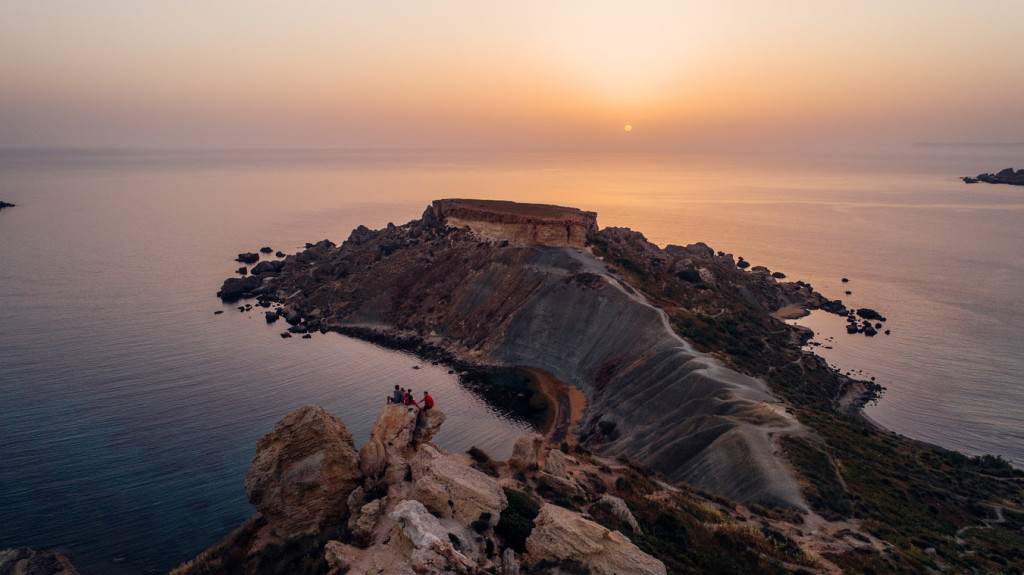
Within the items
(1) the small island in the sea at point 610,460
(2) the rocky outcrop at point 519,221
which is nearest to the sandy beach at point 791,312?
(1) the small island in the sea at point 610,460

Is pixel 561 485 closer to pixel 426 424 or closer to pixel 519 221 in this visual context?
pixel 426 424

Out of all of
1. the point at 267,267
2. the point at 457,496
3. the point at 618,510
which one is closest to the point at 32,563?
the point at 457,496

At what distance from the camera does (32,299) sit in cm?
7800

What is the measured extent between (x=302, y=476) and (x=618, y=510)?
14.9m

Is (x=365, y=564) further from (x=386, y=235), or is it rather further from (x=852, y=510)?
(x=386, y=235)

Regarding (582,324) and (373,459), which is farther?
(582,324)

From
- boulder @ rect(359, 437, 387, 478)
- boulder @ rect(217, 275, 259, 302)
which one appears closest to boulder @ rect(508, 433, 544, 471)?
boulder @ rect(359, 437, 387, 478)

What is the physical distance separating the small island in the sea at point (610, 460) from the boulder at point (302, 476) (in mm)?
91

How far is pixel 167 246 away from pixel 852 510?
134m

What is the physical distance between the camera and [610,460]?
38406 millimetres

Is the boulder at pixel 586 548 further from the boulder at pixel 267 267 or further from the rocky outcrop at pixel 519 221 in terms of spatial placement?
the boulder at pixel 267 267

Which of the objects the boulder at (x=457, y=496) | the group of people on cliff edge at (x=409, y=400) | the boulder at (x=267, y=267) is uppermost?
the group of people on cliff edge at (x=409, y=400)

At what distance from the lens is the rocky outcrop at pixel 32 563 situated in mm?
27806

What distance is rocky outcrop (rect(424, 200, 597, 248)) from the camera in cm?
7831
